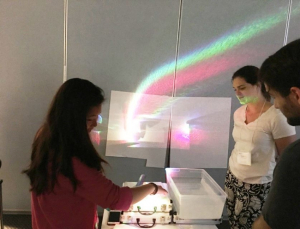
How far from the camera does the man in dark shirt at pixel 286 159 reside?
0.78m

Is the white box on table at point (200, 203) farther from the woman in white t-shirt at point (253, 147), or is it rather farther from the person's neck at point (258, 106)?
the person's neck at point (258, 106)

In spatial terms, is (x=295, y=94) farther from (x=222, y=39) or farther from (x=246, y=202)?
(x=222, y=39)

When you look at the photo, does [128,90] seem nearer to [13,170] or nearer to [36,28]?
[36,28]

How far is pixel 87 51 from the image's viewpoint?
218cm

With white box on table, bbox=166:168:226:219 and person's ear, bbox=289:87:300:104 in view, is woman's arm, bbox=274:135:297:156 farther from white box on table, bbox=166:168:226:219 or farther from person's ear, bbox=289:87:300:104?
person's ear, bbox=289:87:300:104

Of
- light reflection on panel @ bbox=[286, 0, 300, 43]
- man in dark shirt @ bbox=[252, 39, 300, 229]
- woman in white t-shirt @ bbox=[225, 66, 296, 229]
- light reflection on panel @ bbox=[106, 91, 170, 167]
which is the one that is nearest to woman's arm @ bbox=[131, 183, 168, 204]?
man in dark shirt @ bbox=[252, 39, 300, 229]

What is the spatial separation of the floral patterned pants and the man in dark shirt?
0.76 m

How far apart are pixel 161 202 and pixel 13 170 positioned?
4.98 feet

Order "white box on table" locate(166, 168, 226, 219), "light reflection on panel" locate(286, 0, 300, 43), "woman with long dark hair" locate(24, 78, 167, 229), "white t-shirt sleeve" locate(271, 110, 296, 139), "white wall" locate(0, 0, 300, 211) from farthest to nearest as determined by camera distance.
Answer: "light reflection on panel" locate(286, 0, 300, 43) → "white wall" locate(0, 0, 300, 211) → "white t-shirt sleeve" locate(271, 110, 296, 139) → "white box on table" locate(166, 168, 226, 219) → "woman with long dark hair" locate(24, 78, 167, 229)

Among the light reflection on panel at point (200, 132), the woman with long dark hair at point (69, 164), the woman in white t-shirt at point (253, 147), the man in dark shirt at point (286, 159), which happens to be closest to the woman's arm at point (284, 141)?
the woman in white t-shirt at point (253, 147)

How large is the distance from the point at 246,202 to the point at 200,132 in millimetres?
837

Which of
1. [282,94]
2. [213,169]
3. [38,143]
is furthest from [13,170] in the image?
[282,94]

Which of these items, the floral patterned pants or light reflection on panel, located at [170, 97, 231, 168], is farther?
light reflection on panel, located at [170, 97, 231, 168]

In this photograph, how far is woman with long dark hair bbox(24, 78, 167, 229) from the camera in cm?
101
